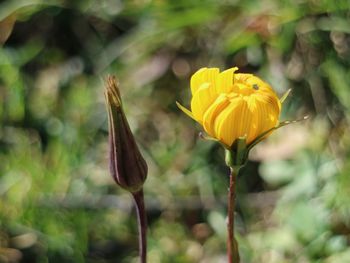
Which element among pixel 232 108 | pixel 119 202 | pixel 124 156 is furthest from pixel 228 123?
pixel 119 202

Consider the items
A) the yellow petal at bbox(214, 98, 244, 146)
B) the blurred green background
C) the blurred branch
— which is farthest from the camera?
the blurred branch

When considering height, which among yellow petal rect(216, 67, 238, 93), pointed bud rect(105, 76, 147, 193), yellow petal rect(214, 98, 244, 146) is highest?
yellow petal rect(216, 67, 238, 93)

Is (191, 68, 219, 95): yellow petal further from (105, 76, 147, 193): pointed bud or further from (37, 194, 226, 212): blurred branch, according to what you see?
(37, 194, 226, 212): blurred branch

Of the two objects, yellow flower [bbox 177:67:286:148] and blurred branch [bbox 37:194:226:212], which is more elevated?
yellow flower [bbox 177:67:286:148]

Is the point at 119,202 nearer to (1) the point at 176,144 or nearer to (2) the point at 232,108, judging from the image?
(1) the point at 176,144

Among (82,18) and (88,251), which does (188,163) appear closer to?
(88,251)

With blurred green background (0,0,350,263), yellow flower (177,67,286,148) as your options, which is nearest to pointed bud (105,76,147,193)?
yellow flower (177,67,286,148)

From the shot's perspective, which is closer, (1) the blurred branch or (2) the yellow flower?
(2) the yellow flower

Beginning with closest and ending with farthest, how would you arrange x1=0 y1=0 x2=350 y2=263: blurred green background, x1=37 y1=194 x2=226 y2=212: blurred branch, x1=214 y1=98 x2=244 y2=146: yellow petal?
1. x1=214 y1=98 x2=244 y2=146: yellow petal
2. x1=0 y1=0 x2=350 y2=263: blurred green background
3. x1=37 y1=194 x2=226 y2=212: blurred branch
